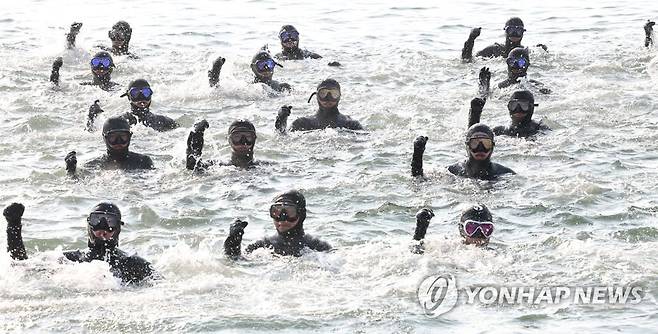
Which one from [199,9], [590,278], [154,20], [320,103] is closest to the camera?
[590,278]

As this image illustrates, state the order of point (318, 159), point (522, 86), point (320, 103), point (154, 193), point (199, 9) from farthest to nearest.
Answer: point (199, 9) → point (522, 86) → point (320, 103) → point (318, 159) → point (154, 193)

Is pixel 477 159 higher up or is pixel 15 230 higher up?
pixel 15 230

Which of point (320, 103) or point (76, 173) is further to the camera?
point (320, 103)

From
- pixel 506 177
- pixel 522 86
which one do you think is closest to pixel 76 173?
pixel 506 177

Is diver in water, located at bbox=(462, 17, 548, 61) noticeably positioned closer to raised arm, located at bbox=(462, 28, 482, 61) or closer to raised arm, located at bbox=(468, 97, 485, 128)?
raised arm, located at bbox=(462, 28, 482, 61)

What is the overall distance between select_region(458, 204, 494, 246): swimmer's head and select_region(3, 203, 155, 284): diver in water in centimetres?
331

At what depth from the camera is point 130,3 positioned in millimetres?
34969

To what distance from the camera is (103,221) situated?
12.1 meters

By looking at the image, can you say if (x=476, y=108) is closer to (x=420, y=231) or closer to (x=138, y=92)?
(x=420, y=231)

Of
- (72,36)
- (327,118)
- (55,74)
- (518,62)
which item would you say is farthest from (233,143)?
(72,36)

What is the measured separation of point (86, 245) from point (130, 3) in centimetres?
2212

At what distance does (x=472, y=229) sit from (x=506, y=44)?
1274 cm

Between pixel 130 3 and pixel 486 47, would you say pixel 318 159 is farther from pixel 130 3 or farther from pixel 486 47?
pixel 130 3

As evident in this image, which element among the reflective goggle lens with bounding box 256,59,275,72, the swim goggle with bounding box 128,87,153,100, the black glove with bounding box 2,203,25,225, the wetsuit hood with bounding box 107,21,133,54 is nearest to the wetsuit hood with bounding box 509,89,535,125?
the reflective goggle lens with bounding box 256,59,275,72
